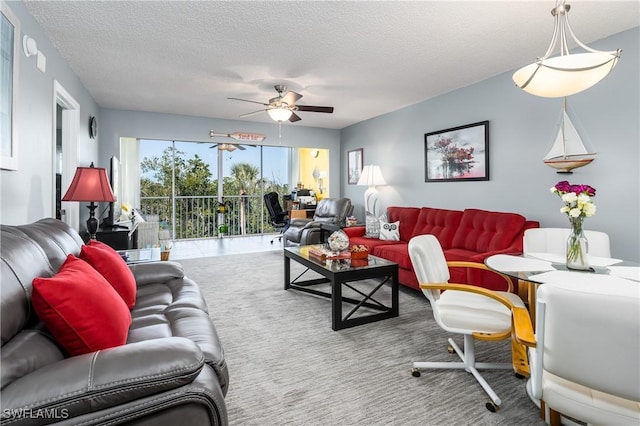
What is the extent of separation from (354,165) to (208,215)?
3785mm

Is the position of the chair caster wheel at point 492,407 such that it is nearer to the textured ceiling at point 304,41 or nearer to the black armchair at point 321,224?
the textured ceiling at point 304,41

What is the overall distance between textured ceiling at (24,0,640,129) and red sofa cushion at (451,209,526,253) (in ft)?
5.39

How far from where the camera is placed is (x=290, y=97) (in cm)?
377

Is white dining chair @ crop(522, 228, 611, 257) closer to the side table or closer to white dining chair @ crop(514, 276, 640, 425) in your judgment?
white dining chair @ crop(514, 276, 640, 425)

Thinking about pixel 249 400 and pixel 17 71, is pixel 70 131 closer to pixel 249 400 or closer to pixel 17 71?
pixel 17 71

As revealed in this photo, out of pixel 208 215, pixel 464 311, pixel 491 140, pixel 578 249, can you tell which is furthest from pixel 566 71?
pixel 208 215

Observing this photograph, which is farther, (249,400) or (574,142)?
(574,142)

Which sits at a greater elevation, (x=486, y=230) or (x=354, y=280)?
(x=486, y=230)

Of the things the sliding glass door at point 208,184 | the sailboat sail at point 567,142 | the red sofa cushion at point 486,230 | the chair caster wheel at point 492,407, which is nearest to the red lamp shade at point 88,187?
the chair caster wheel at point 492,407

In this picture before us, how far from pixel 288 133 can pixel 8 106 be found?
507 centimetres

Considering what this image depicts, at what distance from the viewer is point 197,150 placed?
7.64 m

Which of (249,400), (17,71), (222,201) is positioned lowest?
(249,400)

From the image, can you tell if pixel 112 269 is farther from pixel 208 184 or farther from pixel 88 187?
pixel 208 184

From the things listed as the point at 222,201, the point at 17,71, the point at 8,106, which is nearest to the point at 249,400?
the point at 8,106
